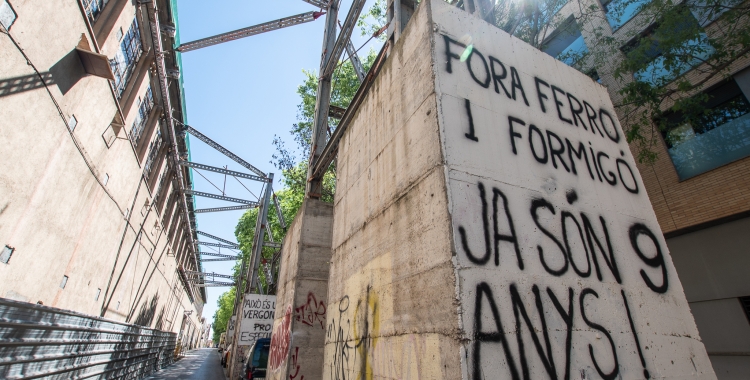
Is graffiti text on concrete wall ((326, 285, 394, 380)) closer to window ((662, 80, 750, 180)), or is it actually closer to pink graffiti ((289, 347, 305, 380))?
pink graffiti ((289, 347, 305, 380))

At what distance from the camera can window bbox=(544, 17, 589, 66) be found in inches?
497

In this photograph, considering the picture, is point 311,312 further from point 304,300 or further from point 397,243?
point 397,243

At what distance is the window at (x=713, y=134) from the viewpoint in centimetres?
839

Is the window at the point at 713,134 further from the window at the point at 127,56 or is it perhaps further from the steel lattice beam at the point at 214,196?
the steel lattice beam at the point at 214,196

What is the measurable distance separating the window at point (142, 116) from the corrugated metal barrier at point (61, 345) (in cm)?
708

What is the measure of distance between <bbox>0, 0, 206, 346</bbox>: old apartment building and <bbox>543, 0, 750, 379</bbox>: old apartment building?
1319cm

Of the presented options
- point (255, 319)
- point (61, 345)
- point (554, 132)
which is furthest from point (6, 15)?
point (255, 319)

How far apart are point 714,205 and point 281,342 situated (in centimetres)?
1060

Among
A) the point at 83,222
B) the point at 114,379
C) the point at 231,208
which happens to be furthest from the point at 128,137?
the point at 231,208

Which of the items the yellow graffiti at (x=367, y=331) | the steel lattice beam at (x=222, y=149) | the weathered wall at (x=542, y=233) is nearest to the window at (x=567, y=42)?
the weathered wall at (x=542, y=233)

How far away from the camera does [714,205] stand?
27.3ft

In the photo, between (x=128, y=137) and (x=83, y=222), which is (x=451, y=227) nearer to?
(x=83, y=222)

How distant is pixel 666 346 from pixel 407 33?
406cm

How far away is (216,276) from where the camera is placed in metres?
41.8
